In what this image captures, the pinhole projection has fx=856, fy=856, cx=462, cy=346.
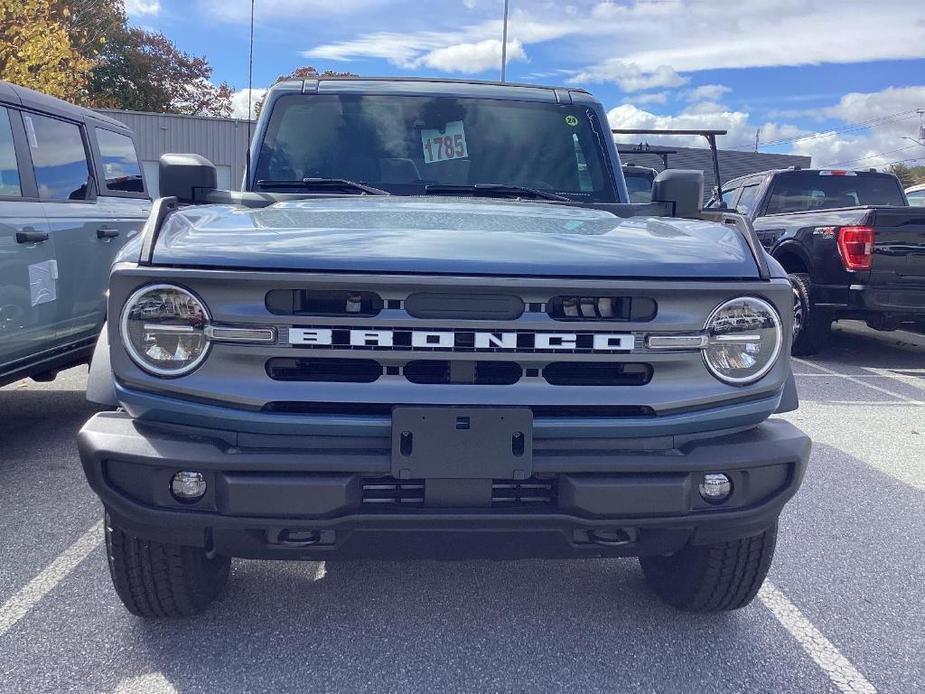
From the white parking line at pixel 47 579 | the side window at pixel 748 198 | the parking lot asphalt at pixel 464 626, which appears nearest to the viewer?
the parking lot asphalt at pixel 464 626

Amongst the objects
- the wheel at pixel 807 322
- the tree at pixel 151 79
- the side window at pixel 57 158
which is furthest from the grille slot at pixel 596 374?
the tree at pixel 151 79

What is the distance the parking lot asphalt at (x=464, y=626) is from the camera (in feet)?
8.50

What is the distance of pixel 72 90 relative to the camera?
1401 cm

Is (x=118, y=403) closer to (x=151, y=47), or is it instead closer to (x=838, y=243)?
(x=838, y=243)

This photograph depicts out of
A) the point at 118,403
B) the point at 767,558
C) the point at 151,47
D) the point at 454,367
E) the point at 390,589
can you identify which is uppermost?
the point at 151,47

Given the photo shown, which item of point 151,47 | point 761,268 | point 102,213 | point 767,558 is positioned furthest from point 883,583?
point 151,47

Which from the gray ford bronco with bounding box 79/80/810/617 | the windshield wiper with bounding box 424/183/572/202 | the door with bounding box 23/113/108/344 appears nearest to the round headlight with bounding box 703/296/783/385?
the gray ford bronco with bounding box 79/80/810/617

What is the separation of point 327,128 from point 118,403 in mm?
1927

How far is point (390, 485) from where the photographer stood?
229 centimetres

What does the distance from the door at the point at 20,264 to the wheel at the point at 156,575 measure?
213 centimetres

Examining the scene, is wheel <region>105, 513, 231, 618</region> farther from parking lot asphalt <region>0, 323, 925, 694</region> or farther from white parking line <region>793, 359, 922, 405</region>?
white parking line <region>793, 359, 922, 405</region>

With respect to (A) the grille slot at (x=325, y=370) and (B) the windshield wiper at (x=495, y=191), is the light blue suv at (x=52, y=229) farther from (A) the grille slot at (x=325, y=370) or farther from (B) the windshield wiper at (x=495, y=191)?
(A) the grille slot at (x=325, y=370)

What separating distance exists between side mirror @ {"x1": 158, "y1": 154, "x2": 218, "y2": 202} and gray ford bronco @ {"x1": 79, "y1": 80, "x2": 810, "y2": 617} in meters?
0.84

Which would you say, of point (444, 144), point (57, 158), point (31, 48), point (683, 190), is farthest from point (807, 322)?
point (31, 48)
